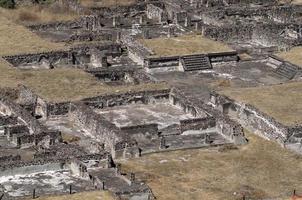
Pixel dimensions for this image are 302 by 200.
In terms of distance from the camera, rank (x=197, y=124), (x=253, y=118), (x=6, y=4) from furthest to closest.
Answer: (x=6, y=4)
(x=253, y=118)
(x=197, y=124)

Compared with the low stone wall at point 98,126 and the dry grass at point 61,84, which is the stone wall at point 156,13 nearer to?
the dry grass at point 61,84

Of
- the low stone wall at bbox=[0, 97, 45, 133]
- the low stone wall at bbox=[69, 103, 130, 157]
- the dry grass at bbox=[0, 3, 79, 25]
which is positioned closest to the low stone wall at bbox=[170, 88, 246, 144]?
the low stone wall at bbox=[69, 103, 130, 157]

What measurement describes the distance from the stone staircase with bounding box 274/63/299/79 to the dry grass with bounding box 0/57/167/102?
7680mm

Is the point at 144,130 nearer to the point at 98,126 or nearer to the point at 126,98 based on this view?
the point at 98,126

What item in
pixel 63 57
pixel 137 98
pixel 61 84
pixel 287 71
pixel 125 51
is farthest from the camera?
pixel 125 51

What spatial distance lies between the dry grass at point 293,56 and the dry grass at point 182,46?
326cm

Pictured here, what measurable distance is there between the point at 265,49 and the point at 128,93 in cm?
1379

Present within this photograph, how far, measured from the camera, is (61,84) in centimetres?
4934

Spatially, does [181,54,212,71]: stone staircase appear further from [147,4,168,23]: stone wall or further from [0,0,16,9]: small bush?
[0,0,16,9]: small bush

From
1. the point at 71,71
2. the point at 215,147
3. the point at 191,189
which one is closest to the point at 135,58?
the point at 71,71

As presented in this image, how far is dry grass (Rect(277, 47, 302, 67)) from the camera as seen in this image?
54688 millimetres

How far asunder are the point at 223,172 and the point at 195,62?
50.6 feet

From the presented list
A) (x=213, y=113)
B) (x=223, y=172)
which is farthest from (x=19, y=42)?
(x=223, y=172)

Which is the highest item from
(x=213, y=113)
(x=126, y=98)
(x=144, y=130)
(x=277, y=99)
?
(x=277, y=99)
